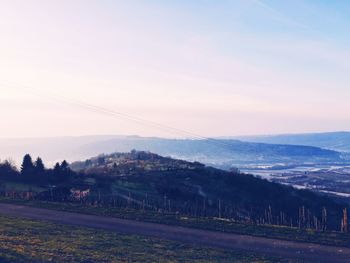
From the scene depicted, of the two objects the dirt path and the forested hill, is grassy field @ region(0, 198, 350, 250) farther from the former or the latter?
the forested hill

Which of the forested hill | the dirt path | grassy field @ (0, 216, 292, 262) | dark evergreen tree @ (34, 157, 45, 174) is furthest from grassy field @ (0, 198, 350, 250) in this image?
dark evergreen tree @ (34, 157, 45, 174)

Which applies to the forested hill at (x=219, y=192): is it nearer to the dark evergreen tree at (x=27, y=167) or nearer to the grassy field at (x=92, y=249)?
the dark evergreen tree at (x=27, y=167)

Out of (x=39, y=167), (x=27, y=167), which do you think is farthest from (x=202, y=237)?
(x=39, y=167)

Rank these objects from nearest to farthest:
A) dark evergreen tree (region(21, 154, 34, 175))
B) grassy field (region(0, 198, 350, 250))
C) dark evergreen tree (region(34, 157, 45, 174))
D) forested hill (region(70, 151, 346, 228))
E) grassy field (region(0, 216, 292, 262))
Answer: grassy field (region(0, 216, 292, 262))
grassy field (region(0, 198, 350, 250))
forested hill (region(70, 151, 346, 228))
dark evergreen tree (region(21, 154, 34, 175))
dark evergreen tree (region(34, 157, 45, 174))

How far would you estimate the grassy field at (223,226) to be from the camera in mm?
39062

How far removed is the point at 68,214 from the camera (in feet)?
160

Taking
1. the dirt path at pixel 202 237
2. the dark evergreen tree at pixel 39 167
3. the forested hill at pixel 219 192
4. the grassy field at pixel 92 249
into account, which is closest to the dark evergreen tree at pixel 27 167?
the dark evergreen tree at pixel 39 167

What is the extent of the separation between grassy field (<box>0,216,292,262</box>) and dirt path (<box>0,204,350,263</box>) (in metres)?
1.98

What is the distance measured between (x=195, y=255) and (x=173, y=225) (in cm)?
1120

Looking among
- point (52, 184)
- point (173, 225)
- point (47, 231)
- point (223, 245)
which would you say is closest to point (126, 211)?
point (173, 225)

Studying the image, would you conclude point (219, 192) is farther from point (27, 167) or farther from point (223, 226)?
point (223, 226)

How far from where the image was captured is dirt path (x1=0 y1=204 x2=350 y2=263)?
34562 mm

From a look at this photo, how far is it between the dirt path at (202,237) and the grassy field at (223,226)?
1.26 metres

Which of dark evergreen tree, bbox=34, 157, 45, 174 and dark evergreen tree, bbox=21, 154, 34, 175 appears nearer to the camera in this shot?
dark evergreen tree, bbox=21, 154, 34, 175
